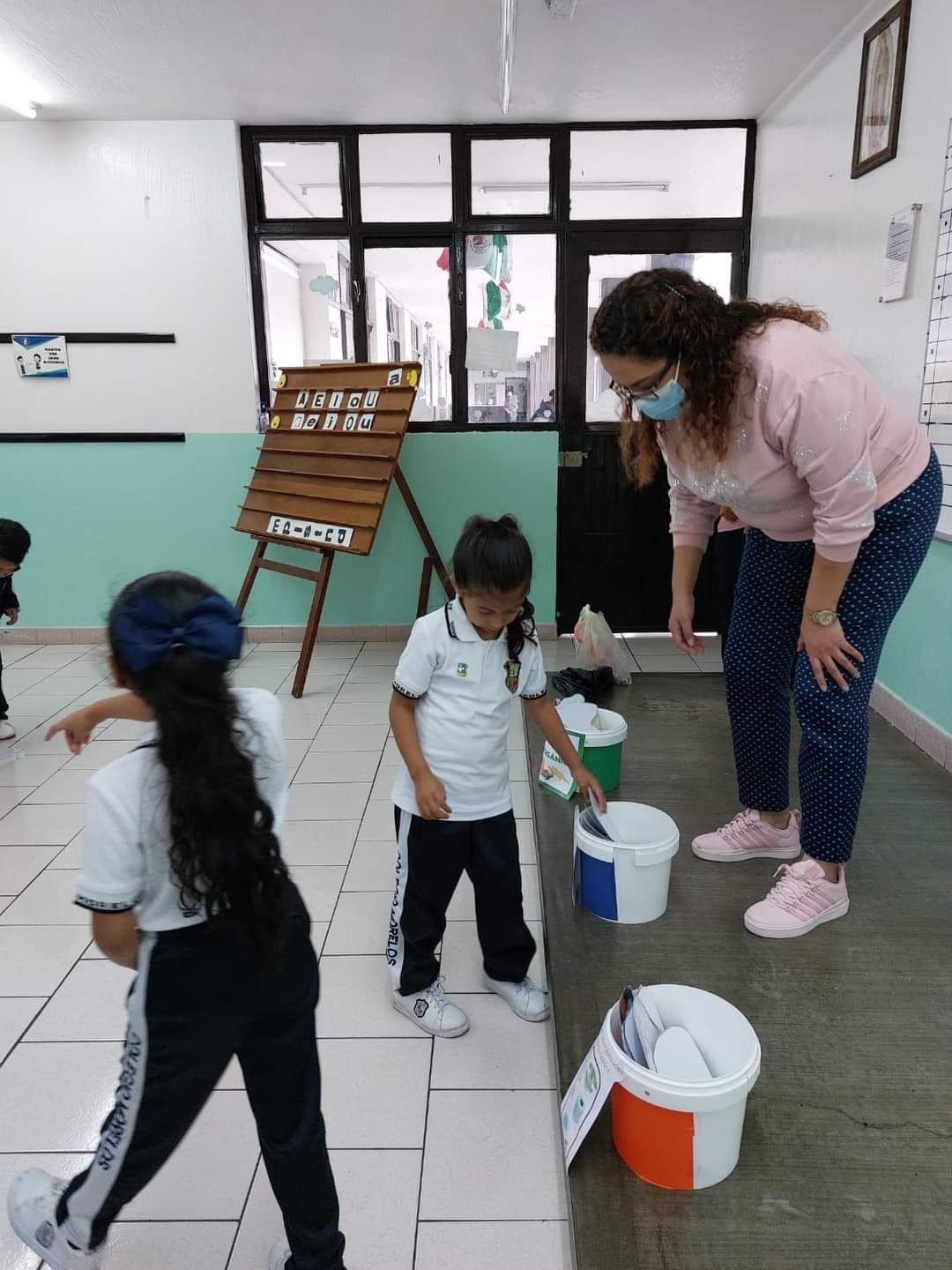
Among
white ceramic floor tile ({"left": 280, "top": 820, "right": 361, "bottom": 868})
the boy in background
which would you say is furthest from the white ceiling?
white ceramic floor tile ({"left": 280, "top": 820, "right": 361, "bottom": 868})

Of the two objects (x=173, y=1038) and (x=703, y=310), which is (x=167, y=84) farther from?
(x=173, y=1038)

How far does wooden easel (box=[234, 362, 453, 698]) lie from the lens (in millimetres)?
3646

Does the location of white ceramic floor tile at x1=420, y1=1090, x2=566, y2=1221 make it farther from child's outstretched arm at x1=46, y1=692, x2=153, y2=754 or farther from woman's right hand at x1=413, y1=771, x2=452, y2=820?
child's outstretched arm at x1=46, y1=692, x2=153, y2=754

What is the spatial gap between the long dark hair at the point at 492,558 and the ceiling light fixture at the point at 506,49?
2.05 metres

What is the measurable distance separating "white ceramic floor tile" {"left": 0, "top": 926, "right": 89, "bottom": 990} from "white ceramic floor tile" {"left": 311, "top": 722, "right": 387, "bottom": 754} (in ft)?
3.86

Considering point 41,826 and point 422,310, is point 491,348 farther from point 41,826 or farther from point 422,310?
point 41,826

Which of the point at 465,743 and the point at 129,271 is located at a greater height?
the point at 129,271

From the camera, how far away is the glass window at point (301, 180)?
4133mm

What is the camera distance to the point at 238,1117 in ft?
4.84

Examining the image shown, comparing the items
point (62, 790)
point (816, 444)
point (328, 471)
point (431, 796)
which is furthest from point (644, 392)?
point (328, 471)

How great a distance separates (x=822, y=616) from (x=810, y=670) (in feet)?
0.48

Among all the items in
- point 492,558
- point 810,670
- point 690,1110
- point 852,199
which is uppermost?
point 852,199

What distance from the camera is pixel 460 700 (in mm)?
1486

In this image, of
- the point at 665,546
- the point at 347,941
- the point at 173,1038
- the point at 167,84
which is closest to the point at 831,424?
the point at 173,1038
